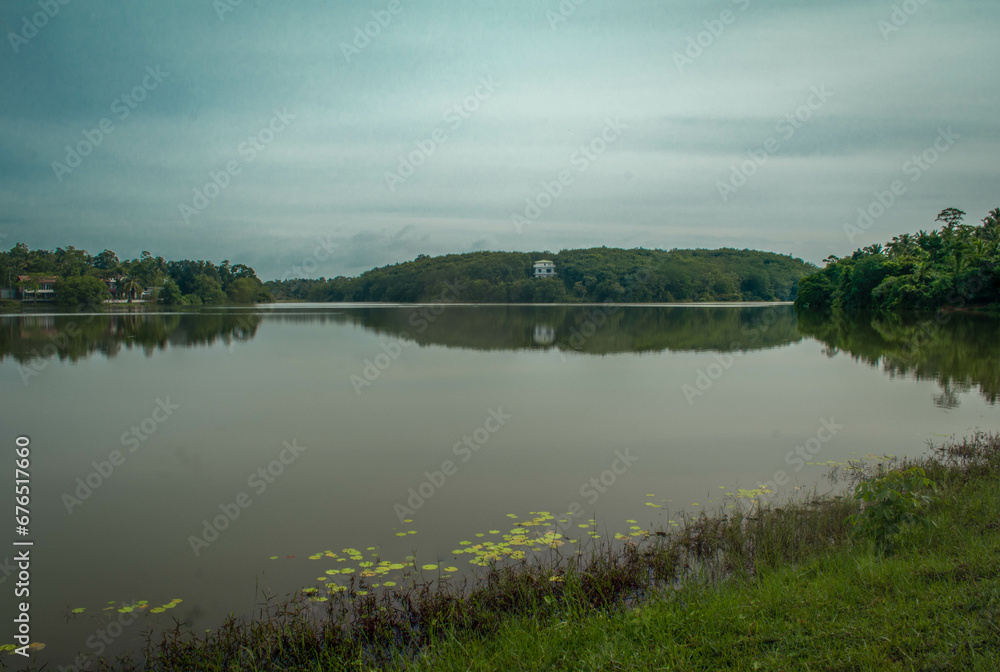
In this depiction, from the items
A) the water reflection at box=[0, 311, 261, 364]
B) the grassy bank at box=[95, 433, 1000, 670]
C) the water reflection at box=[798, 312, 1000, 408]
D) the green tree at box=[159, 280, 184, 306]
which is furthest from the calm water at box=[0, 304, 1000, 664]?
the green tree at box=[159, 280, 184, 306]

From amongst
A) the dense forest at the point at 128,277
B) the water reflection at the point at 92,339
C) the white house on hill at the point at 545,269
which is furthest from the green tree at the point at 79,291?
the white house on hill at the point at 545,269

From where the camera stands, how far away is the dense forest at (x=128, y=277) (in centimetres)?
7806

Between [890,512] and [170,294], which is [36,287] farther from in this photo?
[890,512]

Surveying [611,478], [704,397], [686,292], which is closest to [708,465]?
[611,478]

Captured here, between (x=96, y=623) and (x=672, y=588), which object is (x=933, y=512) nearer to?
(x=672, y=588)

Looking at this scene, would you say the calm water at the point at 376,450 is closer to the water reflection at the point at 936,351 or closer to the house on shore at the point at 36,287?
the water reflection at the point at 936,351

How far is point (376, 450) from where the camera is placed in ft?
30.0

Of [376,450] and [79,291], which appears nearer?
[376,450]

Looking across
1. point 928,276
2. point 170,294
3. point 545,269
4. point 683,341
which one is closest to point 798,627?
point 683,341

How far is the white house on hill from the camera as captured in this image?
396 feet

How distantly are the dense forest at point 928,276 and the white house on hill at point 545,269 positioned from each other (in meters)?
56.4

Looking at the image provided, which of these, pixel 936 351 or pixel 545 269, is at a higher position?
pixel 545 269

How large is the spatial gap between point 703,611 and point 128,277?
103586 millimetres

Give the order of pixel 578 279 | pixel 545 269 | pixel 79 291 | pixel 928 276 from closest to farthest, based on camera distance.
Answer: pixel 928 276 < pixel 79 291 < pixel 578 279 < pixel 545 269
